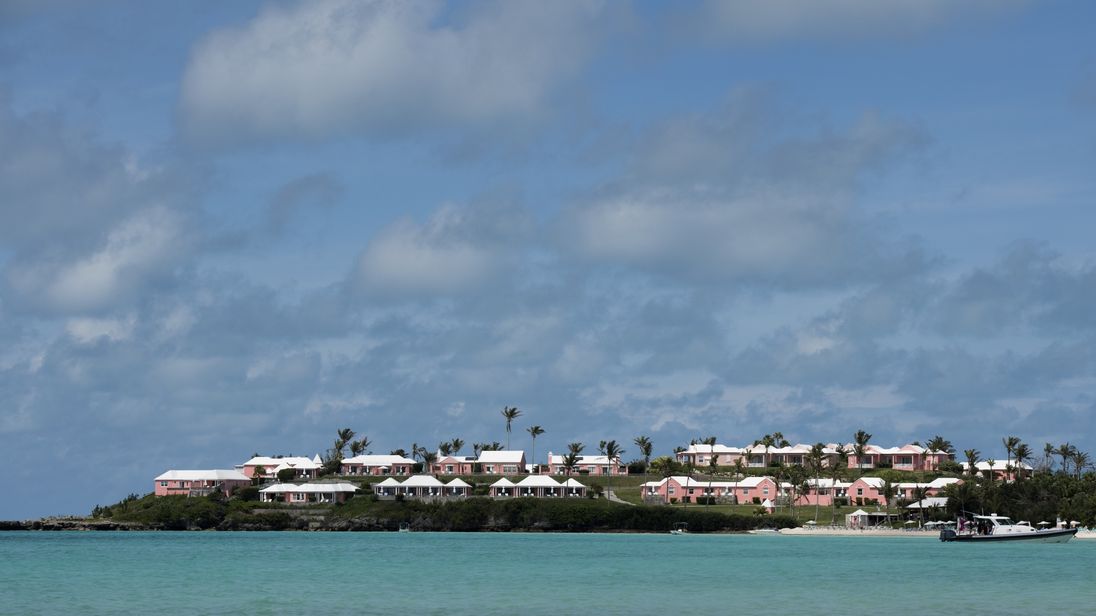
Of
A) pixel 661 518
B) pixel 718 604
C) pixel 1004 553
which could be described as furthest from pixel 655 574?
pixel 661 518

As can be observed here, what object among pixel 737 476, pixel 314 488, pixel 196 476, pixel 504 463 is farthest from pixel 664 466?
pixel 196 476

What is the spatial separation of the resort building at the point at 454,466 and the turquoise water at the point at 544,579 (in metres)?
67.0

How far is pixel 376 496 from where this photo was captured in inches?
5738

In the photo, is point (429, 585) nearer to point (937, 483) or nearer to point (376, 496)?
point (376, 496)

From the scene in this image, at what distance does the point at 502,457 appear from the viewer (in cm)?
17175

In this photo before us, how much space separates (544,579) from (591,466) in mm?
118870

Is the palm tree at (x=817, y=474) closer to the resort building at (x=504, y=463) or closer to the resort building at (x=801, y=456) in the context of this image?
the resort building at (x=801, y=456)

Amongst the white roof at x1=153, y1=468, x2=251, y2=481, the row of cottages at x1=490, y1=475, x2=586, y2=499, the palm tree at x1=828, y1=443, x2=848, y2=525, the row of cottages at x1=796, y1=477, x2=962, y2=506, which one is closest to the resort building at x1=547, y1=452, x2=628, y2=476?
the row of cottages at x1=490, y1=475, x2=586, y2=499

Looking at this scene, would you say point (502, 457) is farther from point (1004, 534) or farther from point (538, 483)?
point (1004, 534)

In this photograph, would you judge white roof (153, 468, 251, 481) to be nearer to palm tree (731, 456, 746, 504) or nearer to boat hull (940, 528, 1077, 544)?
palm tree (731, 456, 746, 504)

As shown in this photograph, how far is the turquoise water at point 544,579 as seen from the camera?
45.5 meters

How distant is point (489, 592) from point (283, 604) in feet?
30.7

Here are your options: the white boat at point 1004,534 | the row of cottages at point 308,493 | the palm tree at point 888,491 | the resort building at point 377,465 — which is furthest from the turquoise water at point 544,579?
the resort building at point 377,465

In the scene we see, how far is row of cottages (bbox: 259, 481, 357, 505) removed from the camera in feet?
480
